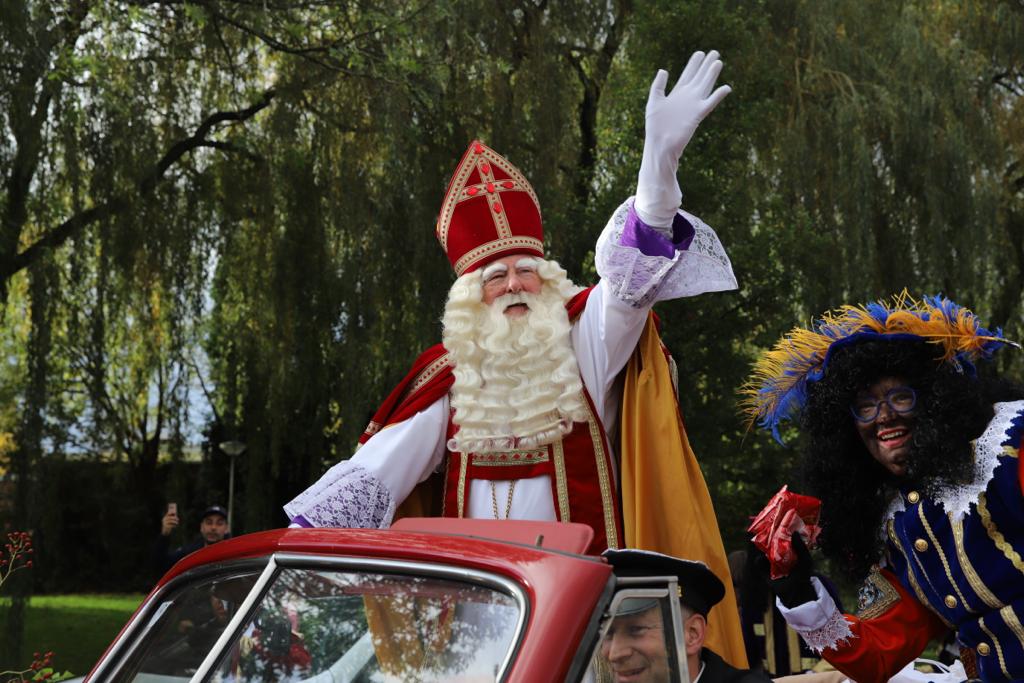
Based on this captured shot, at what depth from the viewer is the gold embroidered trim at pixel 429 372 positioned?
4.56m

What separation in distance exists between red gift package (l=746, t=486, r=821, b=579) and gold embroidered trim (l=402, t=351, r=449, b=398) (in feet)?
5.00

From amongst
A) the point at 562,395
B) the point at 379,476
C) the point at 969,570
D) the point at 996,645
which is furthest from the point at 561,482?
the point at 996,645

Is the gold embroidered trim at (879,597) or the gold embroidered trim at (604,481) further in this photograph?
the gold embroidered trim at (604,481)

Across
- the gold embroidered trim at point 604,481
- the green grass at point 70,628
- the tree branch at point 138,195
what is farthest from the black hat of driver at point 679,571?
the tree branch at point 138,195

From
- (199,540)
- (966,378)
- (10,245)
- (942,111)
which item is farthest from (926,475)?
(942,111)

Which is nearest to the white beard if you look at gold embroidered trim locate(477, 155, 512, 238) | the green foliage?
gold embroidered trim locate(477, 155, 512, 238)

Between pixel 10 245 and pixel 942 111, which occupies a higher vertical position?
pixel 942 111

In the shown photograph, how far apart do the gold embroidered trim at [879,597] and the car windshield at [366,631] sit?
1.98m

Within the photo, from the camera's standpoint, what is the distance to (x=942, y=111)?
1141 cm

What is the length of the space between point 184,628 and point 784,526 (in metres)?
1.68

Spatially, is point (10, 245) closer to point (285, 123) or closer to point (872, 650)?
point (285, 123)

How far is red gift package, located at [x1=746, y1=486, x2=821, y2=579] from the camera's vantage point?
3.41 meters

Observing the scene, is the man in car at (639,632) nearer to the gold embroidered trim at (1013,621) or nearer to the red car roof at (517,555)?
the red car roof at (517,555)

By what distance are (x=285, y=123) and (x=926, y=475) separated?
806 cm
